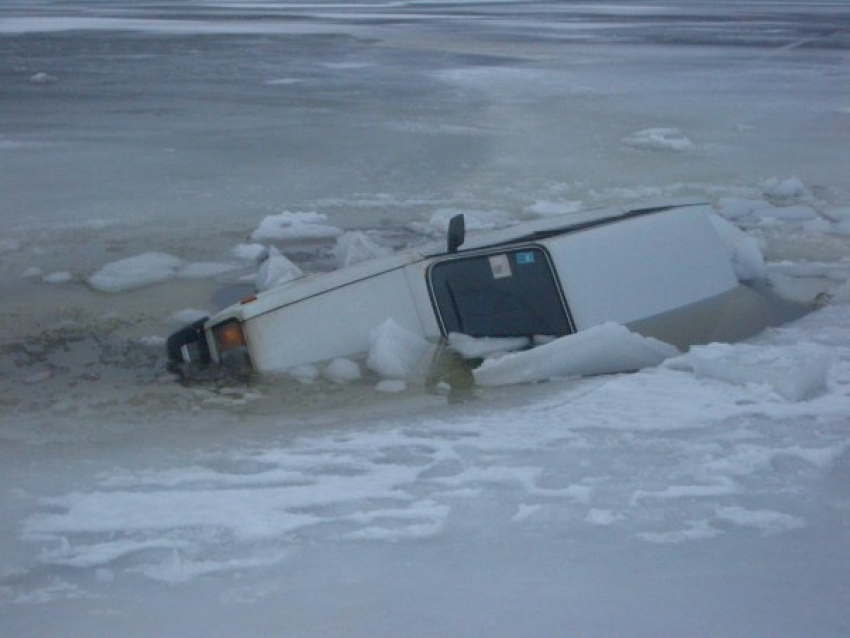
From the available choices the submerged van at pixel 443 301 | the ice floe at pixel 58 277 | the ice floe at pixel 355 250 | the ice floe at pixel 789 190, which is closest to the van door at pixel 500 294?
the submerged van at pixel 443 301

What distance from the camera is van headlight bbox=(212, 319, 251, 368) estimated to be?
6684 mm

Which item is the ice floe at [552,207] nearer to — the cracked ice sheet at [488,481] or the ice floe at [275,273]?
the ice floe at [275,273]

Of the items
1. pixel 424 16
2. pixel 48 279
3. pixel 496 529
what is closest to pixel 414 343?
pixel 496 529

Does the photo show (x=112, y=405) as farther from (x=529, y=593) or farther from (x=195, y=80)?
(x=195, y=80)

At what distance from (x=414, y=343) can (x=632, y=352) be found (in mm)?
1235

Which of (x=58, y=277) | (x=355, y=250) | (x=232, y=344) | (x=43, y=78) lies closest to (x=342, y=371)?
(x=232, y=344)

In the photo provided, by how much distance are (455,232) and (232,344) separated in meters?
1.45

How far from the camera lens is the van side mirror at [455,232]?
6645 mm

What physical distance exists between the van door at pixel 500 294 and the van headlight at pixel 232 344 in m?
1.13

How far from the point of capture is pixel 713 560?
4223mm

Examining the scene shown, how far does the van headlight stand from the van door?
3.72ft

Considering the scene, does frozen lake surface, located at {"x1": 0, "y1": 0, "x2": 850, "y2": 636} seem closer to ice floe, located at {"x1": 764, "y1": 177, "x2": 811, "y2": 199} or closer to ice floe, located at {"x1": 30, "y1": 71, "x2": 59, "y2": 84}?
ice floe, located at {"x1": 764, "y1": 177, "x2": 811, "y2": 199}

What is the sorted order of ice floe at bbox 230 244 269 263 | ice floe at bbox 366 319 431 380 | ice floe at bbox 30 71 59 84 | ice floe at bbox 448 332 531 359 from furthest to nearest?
ice floe at bbox 30 71 59 84 < ice floe at bbox 230 244 269 263 < ice floe at bbox 448 332 531 359 < ice floe at bbox 366 319 431 380

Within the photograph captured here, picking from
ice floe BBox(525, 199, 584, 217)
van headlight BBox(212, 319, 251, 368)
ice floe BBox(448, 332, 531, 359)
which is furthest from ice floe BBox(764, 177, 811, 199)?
van headlight BBox(212, 319, 251, 368)
